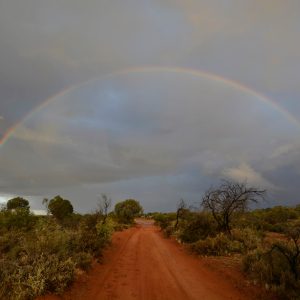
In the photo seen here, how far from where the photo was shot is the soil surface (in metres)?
11.8

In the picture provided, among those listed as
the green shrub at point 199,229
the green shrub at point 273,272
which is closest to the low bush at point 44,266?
the green shrub at point 273,272

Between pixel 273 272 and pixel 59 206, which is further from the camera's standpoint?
pixel 59 206

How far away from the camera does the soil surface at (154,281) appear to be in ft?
38.6

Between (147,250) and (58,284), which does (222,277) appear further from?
(147,250)

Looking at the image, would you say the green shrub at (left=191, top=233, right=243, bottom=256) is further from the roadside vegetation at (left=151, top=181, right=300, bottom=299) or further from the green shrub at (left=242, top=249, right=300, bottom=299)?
the green shrub at (left=242, top=249, right=300, bottom=299)

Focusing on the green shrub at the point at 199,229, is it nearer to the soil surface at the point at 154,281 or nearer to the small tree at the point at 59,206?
the soil surface at the point at 154,281

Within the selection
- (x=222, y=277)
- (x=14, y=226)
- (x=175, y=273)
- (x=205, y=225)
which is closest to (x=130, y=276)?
(x=175, y=273)

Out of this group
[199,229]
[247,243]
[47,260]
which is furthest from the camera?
[199,229]

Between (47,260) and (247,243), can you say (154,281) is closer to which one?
(47,260)

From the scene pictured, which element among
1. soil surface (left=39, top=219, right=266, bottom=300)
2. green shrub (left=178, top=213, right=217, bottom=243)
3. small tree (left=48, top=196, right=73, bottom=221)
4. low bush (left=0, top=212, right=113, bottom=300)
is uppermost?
small tree (left=48, top=196, right=73, bottom=221)

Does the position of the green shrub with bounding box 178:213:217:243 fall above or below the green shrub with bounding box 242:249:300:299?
above

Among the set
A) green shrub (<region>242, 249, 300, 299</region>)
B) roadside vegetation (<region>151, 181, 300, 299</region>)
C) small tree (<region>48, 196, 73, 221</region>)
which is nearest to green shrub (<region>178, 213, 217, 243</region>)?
A: roadside vegetation (<region>151, 181, 300, 299</region>)

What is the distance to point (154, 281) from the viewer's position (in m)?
13.8

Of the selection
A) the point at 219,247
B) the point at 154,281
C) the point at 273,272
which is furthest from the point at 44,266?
the point at 219,247
